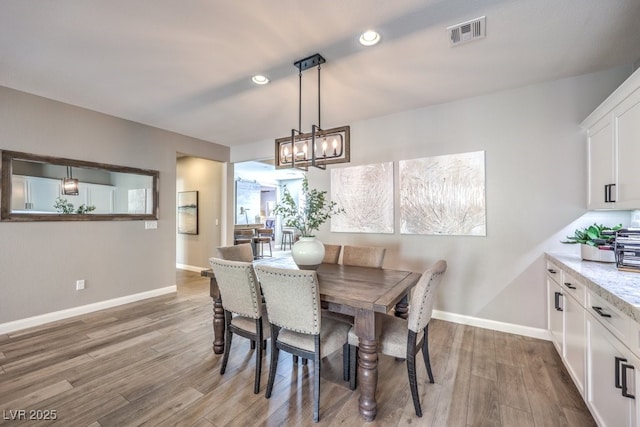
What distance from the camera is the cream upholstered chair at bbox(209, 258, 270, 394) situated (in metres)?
1.92

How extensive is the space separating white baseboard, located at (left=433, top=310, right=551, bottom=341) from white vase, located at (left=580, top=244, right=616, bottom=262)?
1.07 m

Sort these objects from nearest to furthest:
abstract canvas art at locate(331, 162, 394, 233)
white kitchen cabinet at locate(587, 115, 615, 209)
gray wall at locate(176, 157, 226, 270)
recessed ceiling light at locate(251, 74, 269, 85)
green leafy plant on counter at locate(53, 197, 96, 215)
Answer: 1. white kitchen cabinet at locate(587, 115, 615, 209)
2. recessed ceiling light at locate(251, 74, 269, 85)
3. green leafy plant on counter at locate(53, 197, 96, 215)
4. abstract canvas art at locate(331, 162, 394, 233)
5. gray wall at locate(176, 157, 226, 270)

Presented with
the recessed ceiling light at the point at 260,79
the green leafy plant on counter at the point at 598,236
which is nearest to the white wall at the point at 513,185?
the green leafy plant on counter at the point at 598,236

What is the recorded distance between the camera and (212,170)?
18.5 feet

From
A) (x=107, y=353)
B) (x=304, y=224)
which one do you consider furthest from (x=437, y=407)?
(x=107, y=353)

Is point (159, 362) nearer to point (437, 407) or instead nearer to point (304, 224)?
point (304, 224)

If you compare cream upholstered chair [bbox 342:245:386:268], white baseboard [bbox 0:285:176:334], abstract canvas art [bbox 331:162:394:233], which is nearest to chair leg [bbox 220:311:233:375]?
cream upholstered chair [bbox 342:245:386:268]

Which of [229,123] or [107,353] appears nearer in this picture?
[107,353]

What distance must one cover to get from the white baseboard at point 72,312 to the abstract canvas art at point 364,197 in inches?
119

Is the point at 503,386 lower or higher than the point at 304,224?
lower

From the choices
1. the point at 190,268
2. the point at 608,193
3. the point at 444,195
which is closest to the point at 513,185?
the point at 444,195

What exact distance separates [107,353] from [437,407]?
2.89 m

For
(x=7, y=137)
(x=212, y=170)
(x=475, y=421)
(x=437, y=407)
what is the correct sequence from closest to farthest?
(x=475, y=421), (x=437, y=407), (x=7, y=137), (x=212, y=170)

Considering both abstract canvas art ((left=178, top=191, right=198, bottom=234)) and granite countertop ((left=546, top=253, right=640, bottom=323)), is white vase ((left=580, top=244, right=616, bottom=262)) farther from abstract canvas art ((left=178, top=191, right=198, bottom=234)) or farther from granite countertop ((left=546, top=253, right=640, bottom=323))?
abstract canvas art ((left=178, top=191, right=198, bottom=234))
